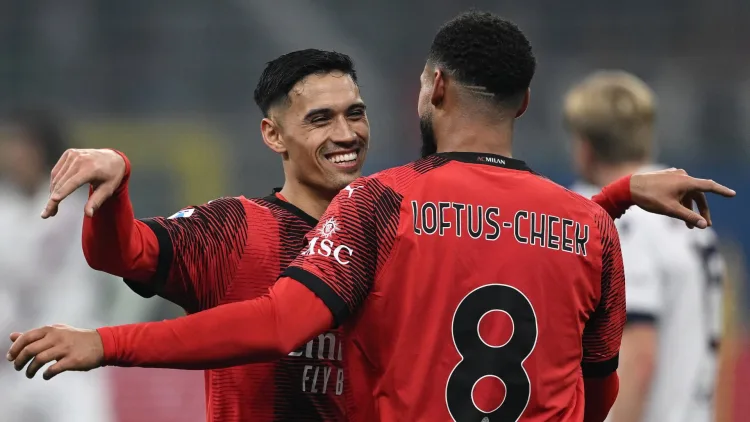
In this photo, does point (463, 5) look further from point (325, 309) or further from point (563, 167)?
point (325, 309)

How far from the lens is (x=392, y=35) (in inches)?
522

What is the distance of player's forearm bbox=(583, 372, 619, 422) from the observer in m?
2.96

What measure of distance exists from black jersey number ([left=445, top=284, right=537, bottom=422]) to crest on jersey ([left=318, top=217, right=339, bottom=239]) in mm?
333

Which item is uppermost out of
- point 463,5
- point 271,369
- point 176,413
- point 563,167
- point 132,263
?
point 463,5

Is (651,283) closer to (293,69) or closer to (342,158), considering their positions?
(342,158)

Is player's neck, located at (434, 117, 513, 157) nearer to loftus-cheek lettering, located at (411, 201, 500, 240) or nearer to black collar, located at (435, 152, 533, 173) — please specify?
black collar, located at (435, 152, 533, 173)

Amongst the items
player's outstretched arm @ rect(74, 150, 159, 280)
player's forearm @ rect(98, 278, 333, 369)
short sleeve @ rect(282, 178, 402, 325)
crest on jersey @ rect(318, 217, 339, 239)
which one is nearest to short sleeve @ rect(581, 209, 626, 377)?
short sleeve @ rect(282, 178, 402, 325)

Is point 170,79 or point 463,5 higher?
point 463,5

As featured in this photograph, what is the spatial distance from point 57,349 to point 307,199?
123 centimetres

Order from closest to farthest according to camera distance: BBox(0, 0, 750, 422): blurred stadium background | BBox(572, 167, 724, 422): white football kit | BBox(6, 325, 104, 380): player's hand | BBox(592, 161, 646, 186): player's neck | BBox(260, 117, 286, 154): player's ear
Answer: BBox(6, 325, 104, 380): player's hand → BBox(260, 117, 286, 154): player's ear → BBox(572, 167, 724, 422): white football kit → BBox(592, 161, 646, 186): player's neck → BBox(0, 0, 750, 422): blurred stadium background

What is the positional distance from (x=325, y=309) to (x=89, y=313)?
170 inches

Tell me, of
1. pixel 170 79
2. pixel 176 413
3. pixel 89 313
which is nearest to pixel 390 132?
pixel 170 79

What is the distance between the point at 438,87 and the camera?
277 centimetres

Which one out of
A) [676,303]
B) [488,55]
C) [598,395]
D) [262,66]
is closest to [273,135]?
[488,55]
